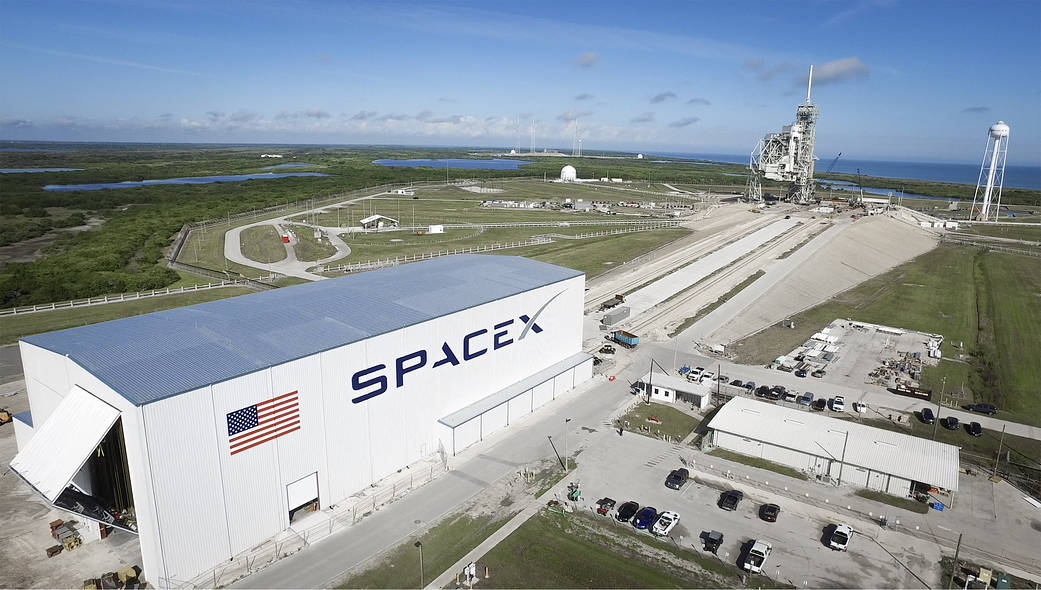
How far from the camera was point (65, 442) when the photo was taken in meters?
26.1

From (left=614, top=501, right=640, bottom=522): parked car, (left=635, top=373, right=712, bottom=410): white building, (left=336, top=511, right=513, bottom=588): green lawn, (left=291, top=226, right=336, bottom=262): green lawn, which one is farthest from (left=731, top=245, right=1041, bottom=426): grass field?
(left=291, top=226, right=336, bottom=262): green lawn

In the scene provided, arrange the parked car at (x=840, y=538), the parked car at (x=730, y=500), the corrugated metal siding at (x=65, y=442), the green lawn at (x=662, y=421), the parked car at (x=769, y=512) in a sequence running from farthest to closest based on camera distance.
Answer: the green lawn at (x=662, y=421), the parked car at (x=730, y=500), the parked car at (x=769, y=512), the parked car at (x=840, y=538), the corrugated metal siding at (x=65, y=442)

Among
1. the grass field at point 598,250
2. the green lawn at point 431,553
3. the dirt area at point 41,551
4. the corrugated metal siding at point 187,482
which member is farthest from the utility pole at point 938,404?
the dirt area at point 41,551

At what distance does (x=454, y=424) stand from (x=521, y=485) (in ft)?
20.3

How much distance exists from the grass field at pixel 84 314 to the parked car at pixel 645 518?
2381 inches

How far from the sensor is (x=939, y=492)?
3447cm

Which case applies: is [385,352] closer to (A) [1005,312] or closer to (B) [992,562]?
(B) [992,562]

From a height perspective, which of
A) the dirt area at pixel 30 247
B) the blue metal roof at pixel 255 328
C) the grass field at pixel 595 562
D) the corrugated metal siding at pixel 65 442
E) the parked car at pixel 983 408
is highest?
the blue metal roof at pixel 255 328

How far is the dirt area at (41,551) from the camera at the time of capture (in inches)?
1024

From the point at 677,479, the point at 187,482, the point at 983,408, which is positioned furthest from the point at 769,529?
the point at 187,482

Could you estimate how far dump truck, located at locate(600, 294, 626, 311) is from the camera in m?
71.9

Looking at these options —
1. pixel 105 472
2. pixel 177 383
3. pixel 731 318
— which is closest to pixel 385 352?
pixel 177 383

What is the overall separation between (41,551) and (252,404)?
12.7 meters

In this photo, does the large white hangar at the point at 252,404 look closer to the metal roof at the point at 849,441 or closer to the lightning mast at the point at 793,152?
the metal roof at the point at 849,441
